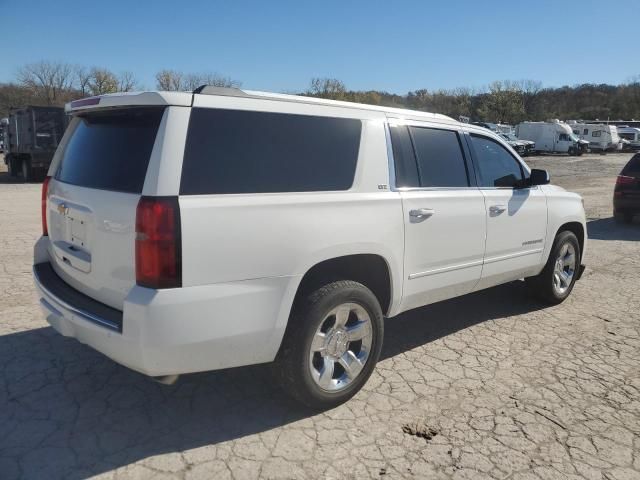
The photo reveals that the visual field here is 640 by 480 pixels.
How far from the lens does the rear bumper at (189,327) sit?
2.45 meters

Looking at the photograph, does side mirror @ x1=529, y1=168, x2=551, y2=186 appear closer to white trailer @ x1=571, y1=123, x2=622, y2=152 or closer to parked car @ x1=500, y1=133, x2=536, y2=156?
parked car @ x1=500, y1=133, x2=536, y2=156

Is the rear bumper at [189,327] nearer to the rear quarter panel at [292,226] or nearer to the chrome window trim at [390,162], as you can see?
the rear quarter panel at [292,226]

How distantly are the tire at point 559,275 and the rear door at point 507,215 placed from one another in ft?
0.96

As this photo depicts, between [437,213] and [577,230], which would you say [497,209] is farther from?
[577,230]

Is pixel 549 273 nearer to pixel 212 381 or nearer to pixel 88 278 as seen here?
pixel 212 381

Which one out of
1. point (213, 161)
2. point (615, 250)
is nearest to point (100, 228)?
point (213, 161)

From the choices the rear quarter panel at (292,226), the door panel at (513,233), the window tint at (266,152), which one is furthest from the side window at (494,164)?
the window tint at (266,152)

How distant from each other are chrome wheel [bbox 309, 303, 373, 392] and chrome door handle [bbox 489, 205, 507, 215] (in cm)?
166

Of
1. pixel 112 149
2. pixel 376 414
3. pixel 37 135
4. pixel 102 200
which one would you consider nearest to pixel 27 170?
pixel 37 135

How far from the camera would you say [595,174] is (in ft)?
83.9

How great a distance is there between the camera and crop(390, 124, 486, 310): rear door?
3568mm

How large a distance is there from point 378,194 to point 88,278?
1843mm

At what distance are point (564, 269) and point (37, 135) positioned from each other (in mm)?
19170

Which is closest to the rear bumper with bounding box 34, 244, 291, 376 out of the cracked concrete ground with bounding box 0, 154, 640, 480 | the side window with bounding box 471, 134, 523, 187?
the cracked concrete ground with bounding box 0, 154, 640, 480
